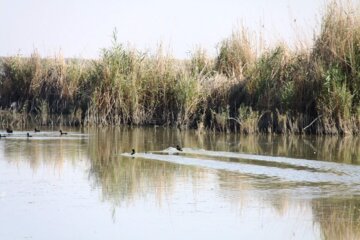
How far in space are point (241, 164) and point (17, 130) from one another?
753 cm

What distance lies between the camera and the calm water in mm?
7852

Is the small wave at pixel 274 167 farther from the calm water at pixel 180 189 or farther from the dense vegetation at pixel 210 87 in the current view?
the dense vegetation at pixel 210 87

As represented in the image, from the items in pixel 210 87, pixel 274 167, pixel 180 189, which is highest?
pixel 210 87

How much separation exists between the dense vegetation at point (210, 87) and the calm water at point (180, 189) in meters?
2.06

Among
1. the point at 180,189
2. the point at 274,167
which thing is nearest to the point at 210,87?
the point at 274,167

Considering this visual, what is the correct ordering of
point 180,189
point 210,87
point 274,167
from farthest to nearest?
point 210,87 < point 274,167 < point 180,189

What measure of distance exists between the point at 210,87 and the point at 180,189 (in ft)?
33.7

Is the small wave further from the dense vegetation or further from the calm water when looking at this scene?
the dense vegetation

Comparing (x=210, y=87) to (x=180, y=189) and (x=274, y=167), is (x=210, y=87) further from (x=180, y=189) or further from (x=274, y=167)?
(x=180, y=189)

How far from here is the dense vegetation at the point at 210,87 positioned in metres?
17.6

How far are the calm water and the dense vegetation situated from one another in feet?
6.77

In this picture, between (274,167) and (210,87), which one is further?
(210,87)

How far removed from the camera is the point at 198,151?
14.1m

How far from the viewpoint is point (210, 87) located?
20031 mm
